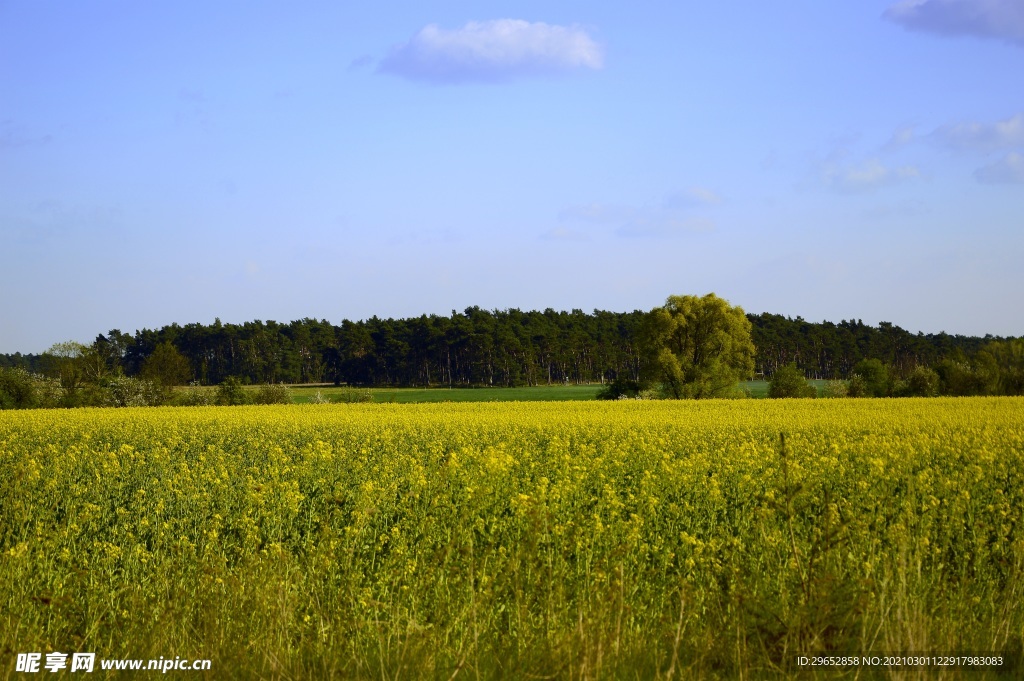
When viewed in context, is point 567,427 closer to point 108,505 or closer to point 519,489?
point 519,489

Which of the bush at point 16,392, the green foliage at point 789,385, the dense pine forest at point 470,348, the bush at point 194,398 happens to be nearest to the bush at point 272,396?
the bush at point 194,398

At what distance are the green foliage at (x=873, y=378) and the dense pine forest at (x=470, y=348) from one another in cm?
5087

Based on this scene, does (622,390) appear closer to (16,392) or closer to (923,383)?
(923,383)

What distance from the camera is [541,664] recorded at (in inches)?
186

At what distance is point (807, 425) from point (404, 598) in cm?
1434

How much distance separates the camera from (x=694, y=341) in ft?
196

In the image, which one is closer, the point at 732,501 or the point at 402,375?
the point at 732,501

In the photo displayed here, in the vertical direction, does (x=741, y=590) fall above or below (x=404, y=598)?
above

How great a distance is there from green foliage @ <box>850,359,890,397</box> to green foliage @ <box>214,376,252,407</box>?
38200 mm

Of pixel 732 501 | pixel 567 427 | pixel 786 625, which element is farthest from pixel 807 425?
pixel 786 625

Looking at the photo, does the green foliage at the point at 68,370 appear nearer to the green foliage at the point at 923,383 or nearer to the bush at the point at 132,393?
the bush at the point at 132,393

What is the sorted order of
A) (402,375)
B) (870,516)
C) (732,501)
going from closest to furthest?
(870,516)
(732,501)
(402,375)

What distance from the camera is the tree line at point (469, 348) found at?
112938 millimetres
